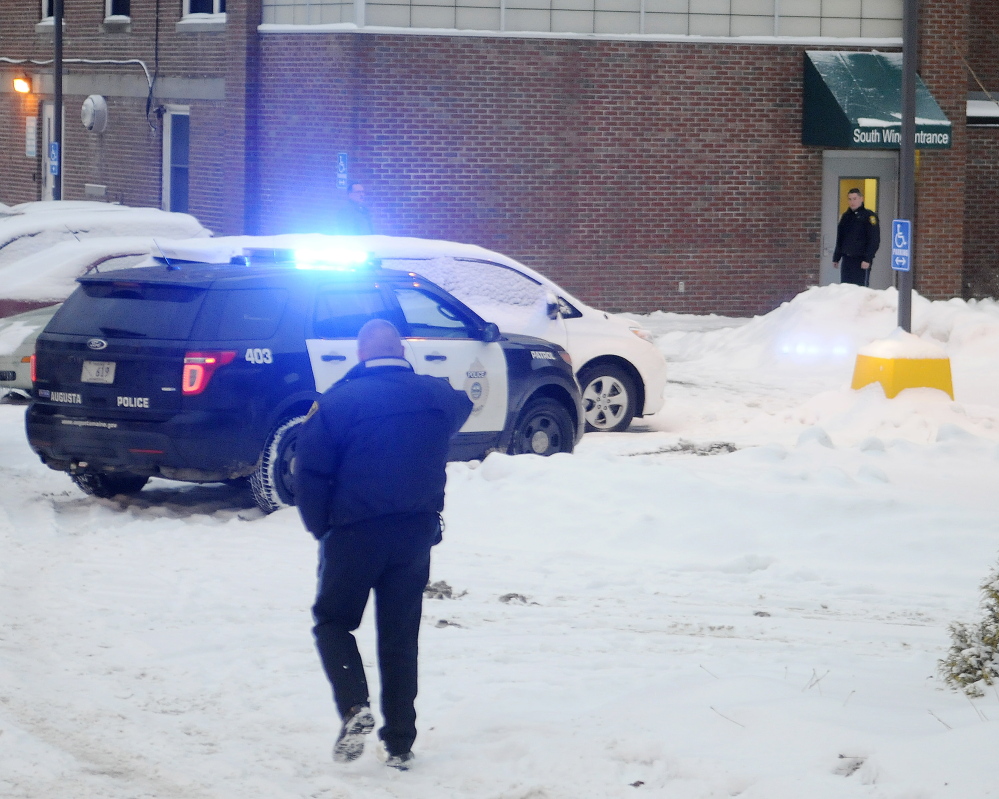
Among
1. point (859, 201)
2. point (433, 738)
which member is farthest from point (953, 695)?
point (859, 201)

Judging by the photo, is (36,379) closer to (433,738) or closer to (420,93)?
(433,738)

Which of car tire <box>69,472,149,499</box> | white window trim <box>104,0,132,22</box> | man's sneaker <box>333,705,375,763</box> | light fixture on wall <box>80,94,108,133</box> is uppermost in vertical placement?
white window trim <box>104,0,132,22</box>

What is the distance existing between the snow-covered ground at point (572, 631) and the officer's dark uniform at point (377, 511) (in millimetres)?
353

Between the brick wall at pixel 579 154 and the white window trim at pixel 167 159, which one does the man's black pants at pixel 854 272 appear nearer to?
the brick wall at pixel 579 154

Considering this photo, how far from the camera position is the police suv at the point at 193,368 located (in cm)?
979

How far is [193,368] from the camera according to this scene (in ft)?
32.0

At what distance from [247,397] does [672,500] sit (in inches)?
110

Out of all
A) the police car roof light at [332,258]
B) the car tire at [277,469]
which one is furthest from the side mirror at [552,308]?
the car tire at [277,469]

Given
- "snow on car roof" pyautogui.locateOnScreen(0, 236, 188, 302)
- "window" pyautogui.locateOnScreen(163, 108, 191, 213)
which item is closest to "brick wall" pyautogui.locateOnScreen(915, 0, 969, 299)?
"window" pyautogui.locateOnScreen(163, 108, 191, 213)

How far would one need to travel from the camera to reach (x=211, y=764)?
19.1 ft

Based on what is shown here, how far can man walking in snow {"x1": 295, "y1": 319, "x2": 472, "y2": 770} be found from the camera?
5719 mm

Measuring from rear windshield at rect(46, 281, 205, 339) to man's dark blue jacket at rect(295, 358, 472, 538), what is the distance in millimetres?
4348

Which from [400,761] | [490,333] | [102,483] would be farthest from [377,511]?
[490,333]

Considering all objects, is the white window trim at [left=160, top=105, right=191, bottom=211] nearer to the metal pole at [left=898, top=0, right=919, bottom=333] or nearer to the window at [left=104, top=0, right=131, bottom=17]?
the window at [left=104, top=0, right=131, bottom=17]
